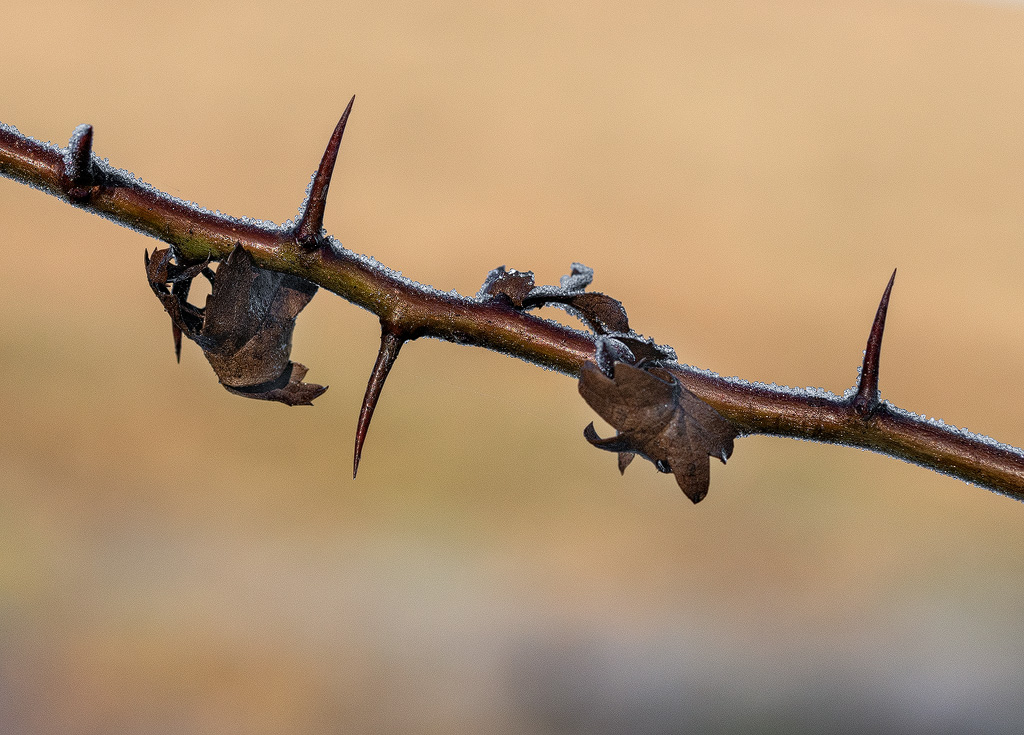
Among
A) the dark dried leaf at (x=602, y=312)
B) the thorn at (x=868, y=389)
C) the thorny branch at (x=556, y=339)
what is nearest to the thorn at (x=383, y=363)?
the thorny branch at (x=556, y=339)

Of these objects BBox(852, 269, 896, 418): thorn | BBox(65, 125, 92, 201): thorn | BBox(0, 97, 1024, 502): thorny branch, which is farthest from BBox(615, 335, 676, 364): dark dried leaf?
BBox(65, 125, 92, 201): thorn

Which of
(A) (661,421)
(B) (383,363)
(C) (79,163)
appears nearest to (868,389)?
(A) (661,421)

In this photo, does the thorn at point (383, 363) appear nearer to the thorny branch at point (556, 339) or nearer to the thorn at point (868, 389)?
the thorny branch at point (556, 339)

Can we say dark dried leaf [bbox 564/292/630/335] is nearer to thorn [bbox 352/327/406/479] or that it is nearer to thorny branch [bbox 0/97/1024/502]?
thorny branch [bbox 0/97/1024/502]

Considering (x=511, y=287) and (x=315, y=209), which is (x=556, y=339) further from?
(x=315, y=209)
